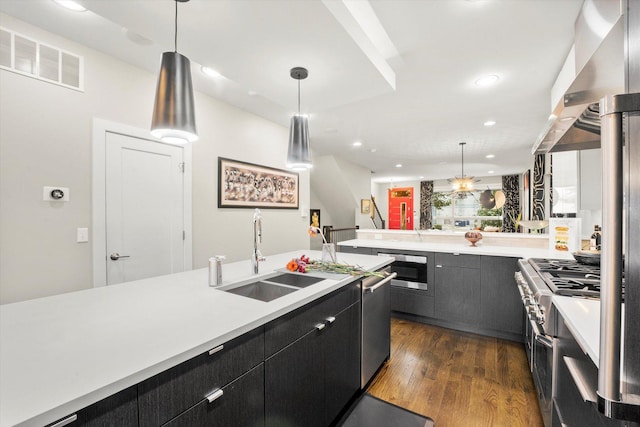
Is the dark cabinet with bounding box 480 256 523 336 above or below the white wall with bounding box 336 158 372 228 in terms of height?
below

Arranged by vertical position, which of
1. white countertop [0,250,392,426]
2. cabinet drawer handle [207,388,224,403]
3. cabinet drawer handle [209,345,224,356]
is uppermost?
white countertop [0,250,392,426]

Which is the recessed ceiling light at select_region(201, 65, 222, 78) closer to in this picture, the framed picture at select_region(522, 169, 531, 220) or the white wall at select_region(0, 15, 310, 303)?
the white wall at select_region(0, 15, 310, 303)

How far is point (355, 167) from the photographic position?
7605 millimetres

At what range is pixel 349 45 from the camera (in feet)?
6.06

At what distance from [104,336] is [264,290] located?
943 mm

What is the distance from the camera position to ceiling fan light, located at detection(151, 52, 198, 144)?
1326mm

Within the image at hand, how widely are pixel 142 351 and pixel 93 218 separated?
203cm

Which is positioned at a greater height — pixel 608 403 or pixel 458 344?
pixel 608 403

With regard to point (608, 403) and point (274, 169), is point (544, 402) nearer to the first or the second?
point (608, 403)

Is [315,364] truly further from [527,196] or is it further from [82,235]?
[527,196]

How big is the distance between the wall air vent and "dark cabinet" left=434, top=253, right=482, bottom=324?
3714 mm

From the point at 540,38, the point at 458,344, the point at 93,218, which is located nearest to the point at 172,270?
the point at 93,218

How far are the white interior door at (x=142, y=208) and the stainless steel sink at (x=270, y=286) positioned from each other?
1502mm

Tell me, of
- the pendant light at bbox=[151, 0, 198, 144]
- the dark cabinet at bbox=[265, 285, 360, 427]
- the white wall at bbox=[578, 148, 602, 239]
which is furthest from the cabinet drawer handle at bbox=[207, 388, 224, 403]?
the white wall at bbox=[578, 148, 602, 239]
